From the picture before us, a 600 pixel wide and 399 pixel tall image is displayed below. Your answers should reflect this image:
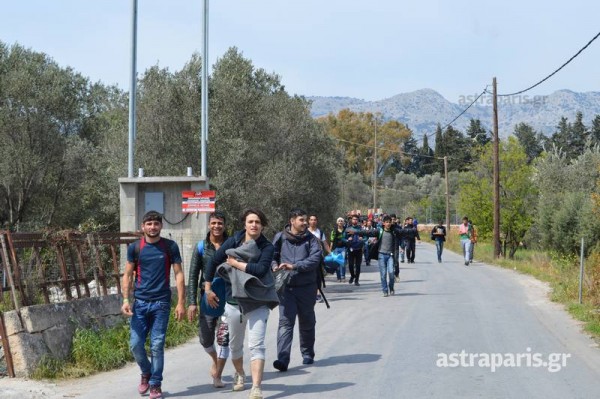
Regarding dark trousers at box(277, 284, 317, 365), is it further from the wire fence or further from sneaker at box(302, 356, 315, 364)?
the wire fence

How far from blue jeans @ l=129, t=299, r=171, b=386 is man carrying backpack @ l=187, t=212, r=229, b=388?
464mm

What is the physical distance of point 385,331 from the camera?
1270 centimetres

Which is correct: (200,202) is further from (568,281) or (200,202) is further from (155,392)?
(155,392)

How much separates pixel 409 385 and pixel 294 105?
77.6ft

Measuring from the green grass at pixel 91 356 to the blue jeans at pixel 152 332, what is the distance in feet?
5.87

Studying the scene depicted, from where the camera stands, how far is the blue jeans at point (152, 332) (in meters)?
7.96

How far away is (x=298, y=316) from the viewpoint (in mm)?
9820

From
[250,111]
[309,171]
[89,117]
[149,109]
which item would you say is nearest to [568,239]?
[309,171]

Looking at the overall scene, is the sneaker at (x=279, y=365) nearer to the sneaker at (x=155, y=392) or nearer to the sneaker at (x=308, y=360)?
the sneaker at (x=308, y=360)

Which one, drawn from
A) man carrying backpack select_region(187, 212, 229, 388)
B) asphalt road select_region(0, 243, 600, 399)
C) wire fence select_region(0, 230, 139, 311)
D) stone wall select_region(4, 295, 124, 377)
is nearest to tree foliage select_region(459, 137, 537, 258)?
asphalt road select_region(0, 243, 600, 399)

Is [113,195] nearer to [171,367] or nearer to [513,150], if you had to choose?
[171,367]

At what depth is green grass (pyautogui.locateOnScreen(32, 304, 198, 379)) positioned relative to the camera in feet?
30.9

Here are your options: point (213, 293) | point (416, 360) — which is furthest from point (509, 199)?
point (213, 293)

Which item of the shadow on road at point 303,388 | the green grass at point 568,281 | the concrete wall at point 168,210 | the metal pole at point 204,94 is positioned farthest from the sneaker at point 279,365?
the metal pole at point 204,94
